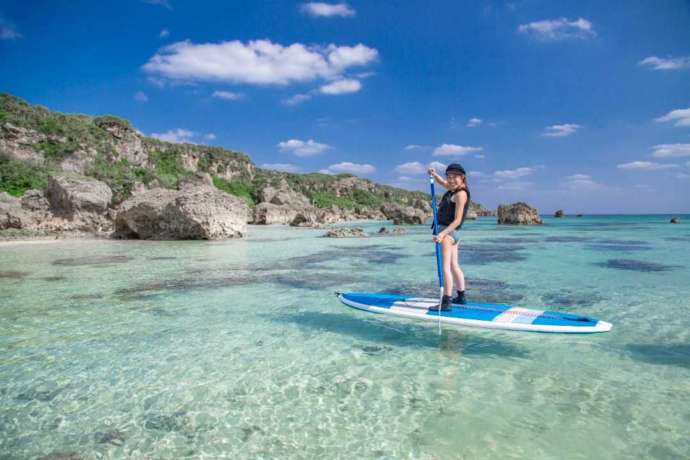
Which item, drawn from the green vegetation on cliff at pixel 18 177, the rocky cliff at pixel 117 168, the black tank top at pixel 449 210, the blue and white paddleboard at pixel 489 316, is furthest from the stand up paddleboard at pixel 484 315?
the green vegetation on cliff at pixel 18 177

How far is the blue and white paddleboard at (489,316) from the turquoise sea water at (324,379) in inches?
10.6

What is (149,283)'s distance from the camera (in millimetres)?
11281

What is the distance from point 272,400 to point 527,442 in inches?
98.7

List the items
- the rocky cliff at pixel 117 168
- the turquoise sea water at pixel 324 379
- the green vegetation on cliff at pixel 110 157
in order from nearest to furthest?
the turquoise sea water at pixel 324 379 < the rocky cliff at pixel 117 168 < the green vegetation on cliff at pixel 110 157

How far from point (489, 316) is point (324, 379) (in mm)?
2977

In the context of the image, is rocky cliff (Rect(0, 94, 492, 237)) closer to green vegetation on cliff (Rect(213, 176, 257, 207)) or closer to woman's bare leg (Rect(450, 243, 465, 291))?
green vegetation on cliff (Rect(213, 176, 257, 207))

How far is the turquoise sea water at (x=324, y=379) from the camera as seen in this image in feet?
→ 11.5

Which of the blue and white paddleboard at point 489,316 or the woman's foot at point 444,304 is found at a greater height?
the woman's foot at point 444,304

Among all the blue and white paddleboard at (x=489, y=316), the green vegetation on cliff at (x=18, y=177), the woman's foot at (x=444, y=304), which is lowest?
the blue and white paddleboard at (x=489, y=316)

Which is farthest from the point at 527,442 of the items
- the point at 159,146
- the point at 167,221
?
the point at 159,146

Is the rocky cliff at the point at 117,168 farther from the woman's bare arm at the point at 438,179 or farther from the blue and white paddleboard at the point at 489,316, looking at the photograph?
the woman's bare arm at the point at 438,179

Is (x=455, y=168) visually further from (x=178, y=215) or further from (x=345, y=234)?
(x=345, y=234)

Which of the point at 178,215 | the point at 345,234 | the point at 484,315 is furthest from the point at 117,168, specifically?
the point at 484,315

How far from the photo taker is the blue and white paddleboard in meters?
5.88
